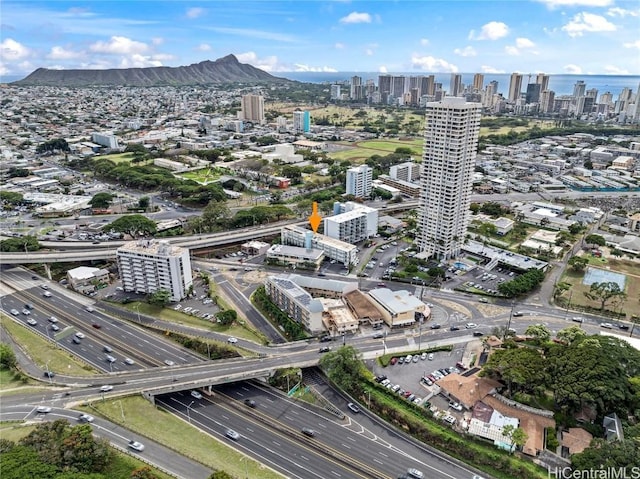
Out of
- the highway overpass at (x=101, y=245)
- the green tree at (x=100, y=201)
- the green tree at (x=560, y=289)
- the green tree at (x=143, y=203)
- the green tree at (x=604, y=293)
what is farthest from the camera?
the green tree at (x=143, y=203)

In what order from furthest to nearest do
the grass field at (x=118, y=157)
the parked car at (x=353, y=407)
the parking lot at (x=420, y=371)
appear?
1. the grass field at (x=118, y=157)
2. the parking lot at (x=420, y=371)
3. the parked car at (x=353, y=407)

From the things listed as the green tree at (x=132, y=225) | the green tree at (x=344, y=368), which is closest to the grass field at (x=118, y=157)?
the green tree at (x=132, y=225)

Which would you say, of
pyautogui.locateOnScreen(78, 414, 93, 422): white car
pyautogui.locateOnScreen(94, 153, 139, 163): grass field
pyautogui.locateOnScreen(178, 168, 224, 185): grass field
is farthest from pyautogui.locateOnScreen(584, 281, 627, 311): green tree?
pyautogui.locateOnScreen(94, 153, 139, 163): grass field

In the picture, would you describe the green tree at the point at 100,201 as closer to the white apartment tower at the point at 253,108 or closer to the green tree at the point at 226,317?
the green tree at the point at 226,317

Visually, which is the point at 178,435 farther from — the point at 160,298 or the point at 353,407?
the point at 160,298

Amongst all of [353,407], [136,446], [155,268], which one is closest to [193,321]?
[155,268]

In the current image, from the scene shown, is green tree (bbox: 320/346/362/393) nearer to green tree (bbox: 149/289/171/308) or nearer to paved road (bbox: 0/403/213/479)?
paved road (bbox: 0/403/213/479)
